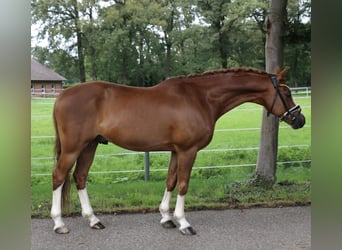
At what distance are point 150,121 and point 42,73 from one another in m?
1.02

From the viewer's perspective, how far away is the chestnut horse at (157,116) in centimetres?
305

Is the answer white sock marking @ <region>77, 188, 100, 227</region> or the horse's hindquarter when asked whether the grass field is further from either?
the horse's hindquarter

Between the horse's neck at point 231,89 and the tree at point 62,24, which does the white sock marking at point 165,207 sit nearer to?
the horse's neck at point 231,89

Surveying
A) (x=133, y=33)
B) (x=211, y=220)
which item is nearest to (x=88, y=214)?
(x=211, y=220)

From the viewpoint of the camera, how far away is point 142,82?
3.40 meters

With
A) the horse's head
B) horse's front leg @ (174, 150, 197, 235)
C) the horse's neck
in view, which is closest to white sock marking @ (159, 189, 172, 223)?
horse's front leg @ (174, 150, 197, 235)

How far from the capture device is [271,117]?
12.0 feet

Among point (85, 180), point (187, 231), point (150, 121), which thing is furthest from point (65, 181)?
point (187, 231)

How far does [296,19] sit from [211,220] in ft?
6.53

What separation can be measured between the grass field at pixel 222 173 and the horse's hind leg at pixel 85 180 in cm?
20

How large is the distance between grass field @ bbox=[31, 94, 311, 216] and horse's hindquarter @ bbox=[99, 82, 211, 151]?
0.44m

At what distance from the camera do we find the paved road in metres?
2.99

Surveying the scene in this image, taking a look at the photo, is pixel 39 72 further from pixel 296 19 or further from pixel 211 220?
pixel 296 19
